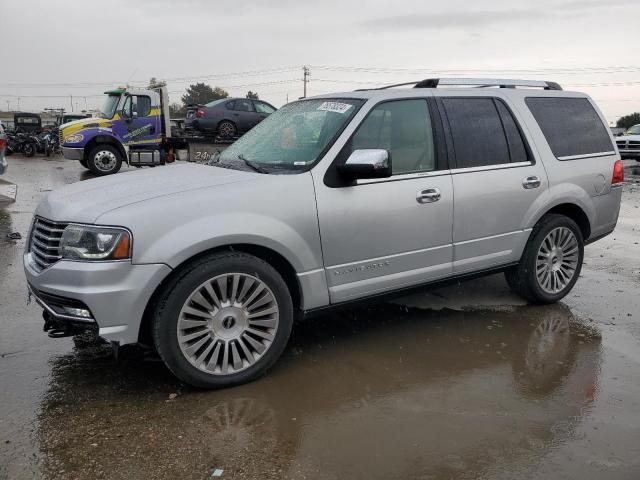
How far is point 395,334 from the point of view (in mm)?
4582

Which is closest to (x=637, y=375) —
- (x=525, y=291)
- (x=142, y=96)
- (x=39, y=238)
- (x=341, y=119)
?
(x=525, y=291)

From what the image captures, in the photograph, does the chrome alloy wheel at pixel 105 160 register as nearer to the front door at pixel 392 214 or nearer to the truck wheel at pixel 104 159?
the truck wheel at pixel 104 159

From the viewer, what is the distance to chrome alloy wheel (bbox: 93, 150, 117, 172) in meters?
16.2

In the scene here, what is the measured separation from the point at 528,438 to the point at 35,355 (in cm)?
325

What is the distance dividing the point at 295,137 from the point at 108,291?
1769mm

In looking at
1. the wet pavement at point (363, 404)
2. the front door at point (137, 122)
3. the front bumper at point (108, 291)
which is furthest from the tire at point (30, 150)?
the front bumper at point (108, 291)

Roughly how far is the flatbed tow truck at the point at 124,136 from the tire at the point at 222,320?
12.3 meters

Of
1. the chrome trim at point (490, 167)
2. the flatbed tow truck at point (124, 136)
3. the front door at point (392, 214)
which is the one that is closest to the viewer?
the front door at point (392, 214)

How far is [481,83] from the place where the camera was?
16.1 feet

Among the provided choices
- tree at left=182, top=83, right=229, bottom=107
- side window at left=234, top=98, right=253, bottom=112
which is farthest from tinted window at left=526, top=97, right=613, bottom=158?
tree at left=182, top=83, right=229, bottom=107

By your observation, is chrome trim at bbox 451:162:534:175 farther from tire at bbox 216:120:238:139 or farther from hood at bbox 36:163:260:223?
tire at bbox 216:120:238:139

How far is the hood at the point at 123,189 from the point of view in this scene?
341cm

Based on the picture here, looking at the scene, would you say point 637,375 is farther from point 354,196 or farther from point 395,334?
point 354,196

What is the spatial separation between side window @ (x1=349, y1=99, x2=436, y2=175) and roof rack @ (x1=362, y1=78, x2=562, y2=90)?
332mm
